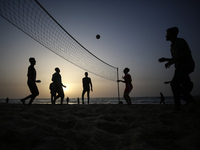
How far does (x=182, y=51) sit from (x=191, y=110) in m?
1.17

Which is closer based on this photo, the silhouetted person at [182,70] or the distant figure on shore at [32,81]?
the silhouetted person at [182,70]

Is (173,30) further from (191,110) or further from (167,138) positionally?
(167,138)

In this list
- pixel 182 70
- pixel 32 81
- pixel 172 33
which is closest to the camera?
pixel 182 70

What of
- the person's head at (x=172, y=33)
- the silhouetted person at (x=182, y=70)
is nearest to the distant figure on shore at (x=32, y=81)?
the silhouetted person at (x=182, y=70)

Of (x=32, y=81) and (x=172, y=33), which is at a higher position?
(x=172, y=33)

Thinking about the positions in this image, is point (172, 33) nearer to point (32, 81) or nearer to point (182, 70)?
point (182, 70)

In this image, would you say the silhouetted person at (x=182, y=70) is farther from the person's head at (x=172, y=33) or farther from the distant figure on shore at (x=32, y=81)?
the distant figure on shore at (x=32, y=81)

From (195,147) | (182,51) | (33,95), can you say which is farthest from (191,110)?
(33,95)

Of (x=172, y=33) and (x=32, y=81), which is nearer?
(x=172, y=33)

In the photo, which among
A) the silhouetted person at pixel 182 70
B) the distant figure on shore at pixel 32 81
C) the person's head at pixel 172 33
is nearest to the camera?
the silhouetted person at pixel 182 70

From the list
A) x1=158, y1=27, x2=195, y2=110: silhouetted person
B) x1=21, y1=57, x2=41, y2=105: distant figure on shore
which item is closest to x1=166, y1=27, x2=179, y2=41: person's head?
x1=158, y1=27, x2=195, y2=110: silhouetted person

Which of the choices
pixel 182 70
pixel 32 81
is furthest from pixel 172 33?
pixel 32 81

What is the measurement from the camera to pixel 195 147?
0.86 metres

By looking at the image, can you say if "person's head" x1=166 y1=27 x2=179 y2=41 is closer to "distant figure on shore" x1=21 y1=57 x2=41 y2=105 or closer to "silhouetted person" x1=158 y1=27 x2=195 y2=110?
"silhouetted person" x1=158 y1=27 x2=195 y2=110
